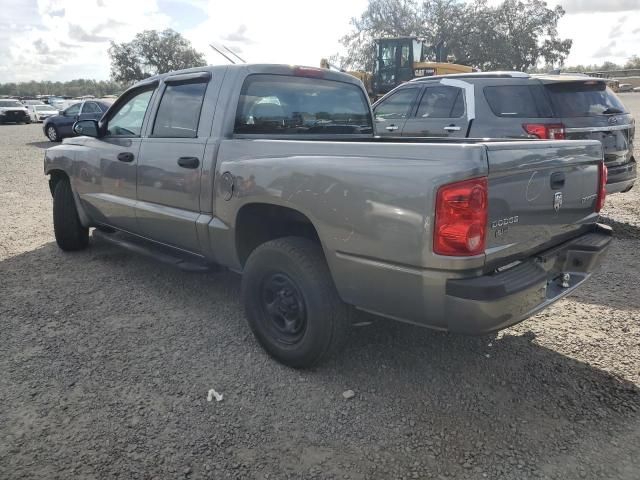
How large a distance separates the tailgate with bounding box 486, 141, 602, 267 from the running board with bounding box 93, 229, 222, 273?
7.33ft

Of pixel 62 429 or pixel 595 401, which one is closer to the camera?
pixel 62 429

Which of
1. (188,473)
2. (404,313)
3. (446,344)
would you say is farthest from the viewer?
(446,344)

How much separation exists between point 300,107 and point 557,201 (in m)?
2.04

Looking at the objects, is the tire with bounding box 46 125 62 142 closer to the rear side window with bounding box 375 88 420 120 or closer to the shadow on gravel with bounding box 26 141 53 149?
the shadow on gravel with bounding box 26 141 53 149

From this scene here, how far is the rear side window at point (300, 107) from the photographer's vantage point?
366cm

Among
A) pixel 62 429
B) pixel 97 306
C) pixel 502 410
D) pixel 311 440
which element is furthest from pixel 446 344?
pixel 97 306

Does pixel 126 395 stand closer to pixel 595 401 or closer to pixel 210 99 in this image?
pixel 210 99

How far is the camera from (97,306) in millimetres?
4184

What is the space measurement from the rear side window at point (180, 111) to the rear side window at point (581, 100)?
4.22 m

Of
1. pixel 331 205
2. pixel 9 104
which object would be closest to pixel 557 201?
pixel 331 205

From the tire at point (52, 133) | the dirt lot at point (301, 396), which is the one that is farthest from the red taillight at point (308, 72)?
the tire at point (52, 133)

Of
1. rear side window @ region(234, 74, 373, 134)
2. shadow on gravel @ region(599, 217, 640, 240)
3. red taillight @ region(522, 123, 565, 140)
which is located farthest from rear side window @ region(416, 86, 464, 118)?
rear side window @ region(234, 74, 373, 134)

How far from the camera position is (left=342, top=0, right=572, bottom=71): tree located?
4394 centimetres

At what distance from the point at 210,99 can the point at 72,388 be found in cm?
212
